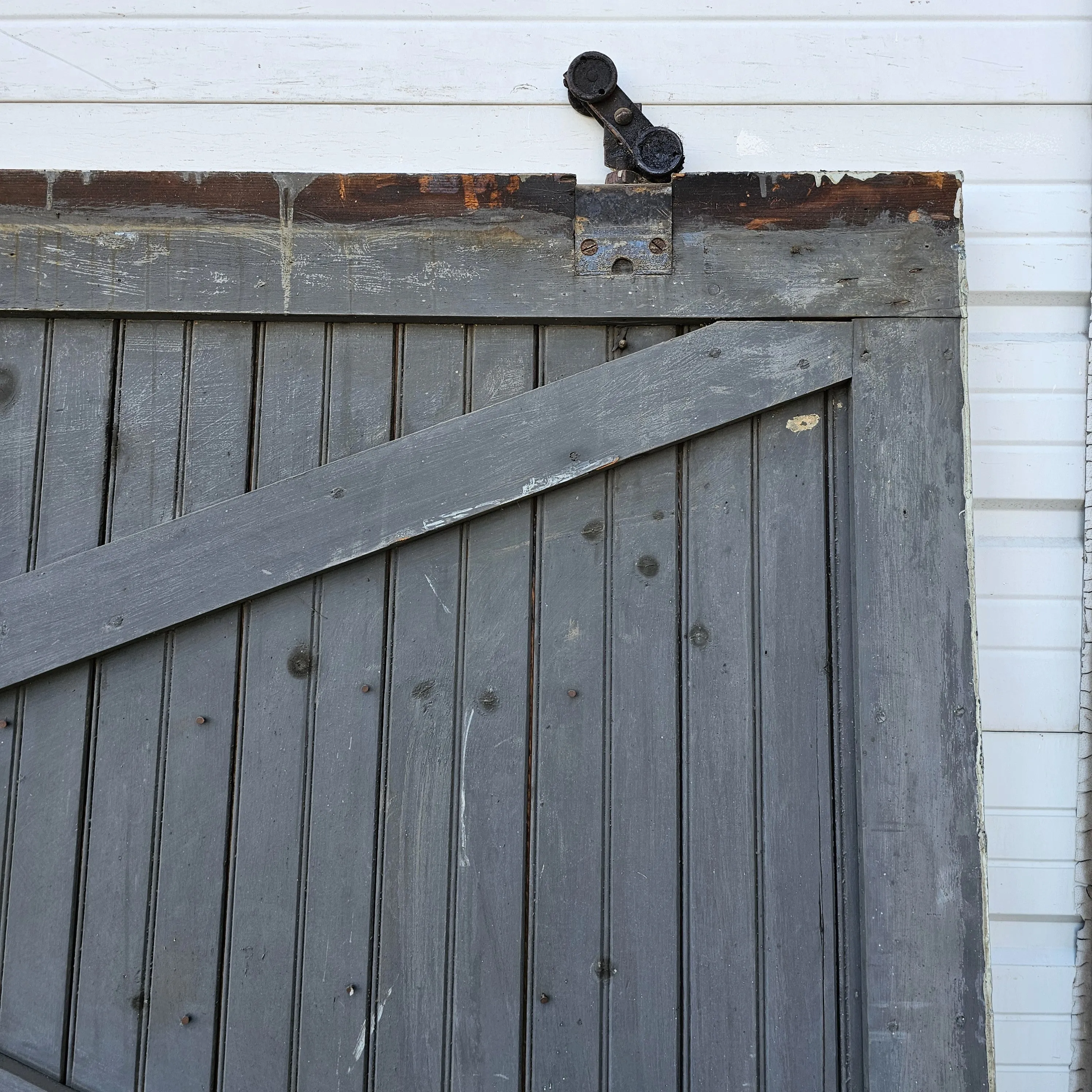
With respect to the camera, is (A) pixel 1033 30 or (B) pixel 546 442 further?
(A) pixel 1033 30

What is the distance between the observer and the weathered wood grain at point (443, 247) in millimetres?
1528

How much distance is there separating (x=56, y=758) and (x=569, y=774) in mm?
888

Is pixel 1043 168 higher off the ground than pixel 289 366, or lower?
higher

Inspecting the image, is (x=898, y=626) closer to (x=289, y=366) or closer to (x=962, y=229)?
(x=962, y=229)

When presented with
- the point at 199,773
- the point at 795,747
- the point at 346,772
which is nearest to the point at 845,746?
the point at 795,747

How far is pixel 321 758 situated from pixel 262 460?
0.53 meters

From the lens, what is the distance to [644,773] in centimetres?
149

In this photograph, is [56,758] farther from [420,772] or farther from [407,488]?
[407,488]

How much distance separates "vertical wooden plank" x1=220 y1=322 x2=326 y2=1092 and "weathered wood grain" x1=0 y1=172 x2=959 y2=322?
15cm

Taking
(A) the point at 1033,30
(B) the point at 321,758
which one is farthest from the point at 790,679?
(A) the point at 1033,30

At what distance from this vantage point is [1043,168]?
161 centimetres

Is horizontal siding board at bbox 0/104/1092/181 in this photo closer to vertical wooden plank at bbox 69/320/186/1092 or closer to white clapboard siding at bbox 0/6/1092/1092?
white clapboard siding at bbox 0/6/1092/1092

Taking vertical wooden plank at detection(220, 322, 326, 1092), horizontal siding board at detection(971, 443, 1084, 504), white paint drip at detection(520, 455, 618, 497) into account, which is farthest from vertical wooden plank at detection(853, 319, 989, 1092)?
vertical wooden plank at detection(220, 322, 326, 1092)

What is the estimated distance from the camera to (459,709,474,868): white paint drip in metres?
1.48
